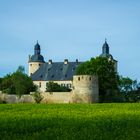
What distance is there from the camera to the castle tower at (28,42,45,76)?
132750 millimetres

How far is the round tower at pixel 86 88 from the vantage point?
73875 millimetres

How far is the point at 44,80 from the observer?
12069 centimetres

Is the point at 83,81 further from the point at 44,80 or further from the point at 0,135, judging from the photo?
the point at 0,135

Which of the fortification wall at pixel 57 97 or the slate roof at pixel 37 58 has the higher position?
the slate roof at pixel 37 58

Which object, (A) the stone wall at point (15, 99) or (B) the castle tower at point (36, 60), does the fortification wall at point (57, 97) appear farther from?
(B) the castle tower at point (36, 60)

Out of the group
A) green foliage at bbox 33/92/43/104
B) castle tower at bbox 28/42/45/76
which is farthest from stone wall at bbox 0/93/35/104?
castle tower at bbox 28/42/45/76

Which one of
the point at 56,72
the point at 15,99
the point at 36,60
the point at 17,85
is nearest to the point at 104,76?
the point at 15,99

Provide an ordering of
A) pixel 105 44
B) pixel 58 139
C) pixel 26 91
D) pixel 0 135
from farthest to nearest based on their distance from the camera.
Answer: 1. pixel 105 44
2. pixel 26 91
3. pixel 0 135
4. pixel 58 139

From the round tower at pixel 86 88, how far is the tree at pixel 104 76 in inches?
214

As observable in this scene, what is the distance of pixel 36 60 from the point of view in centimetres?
13300

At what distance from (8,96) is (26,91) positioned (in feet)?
38.2

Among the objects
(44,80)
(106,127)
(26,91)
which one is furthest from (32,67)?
(106,127)

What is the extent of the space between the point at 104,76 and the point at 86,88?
30.1 feet

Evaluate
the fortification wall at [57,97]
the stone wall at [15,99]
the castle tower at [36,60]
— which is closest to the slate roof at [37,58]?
the castle tower at [36,60]
